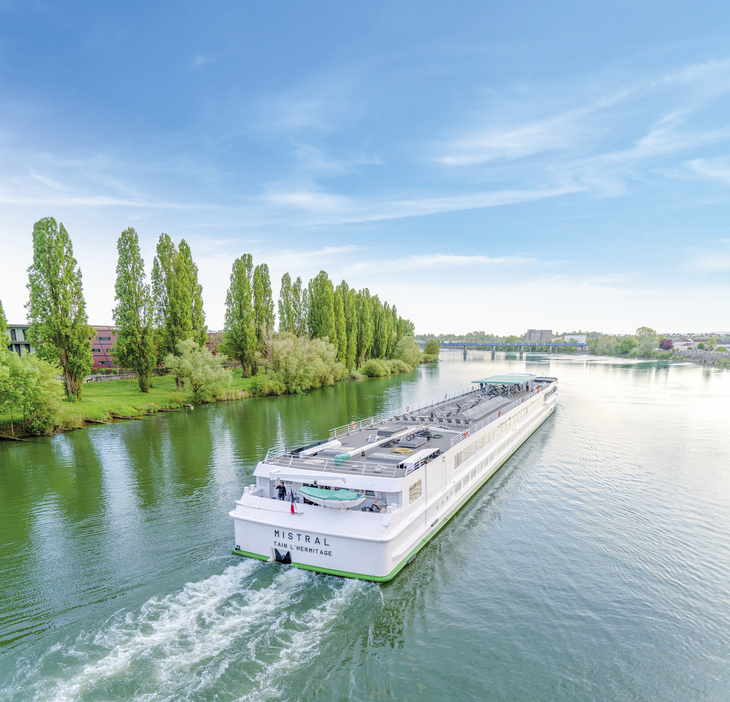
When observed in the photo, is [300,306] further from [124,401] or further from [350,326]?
[124,401]

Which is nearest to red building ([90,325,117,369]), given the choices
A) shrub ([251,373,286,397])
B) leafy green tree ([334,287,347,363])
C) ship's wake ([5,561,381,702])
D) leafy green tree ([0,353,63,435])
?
shrub ([251,373,286,397])

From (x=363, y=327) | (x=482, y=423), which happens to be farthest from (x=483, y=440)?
(x=363, y=327)

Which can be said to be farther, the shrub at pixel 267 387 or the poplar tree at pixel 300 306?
the poplar tree at pixel 300 306

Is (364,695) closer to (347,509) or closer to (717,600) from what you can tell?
(347,509)

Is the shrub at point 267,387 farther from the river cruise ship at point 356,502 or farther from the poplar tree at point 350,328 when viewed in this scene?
the river cruise ship at point 356,502

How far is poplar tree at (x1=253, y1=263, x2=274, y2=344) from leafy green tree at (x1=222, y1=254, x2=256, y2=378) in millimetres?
1558

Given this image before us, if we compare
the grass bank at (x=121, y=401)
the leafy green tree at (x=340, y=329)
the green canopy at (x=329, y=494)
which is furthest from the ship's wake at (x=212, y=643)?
the leafy green tree at (x=340, y=329)

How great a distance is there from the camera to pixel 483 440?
27047 mm

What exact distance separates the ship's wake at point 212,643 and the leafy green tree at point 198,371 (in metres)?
43.2

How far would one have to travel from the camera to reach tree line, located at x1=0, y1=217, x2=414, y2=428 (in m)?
45.2

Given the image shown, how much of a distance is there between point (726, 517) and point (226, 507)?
27202 millimetres

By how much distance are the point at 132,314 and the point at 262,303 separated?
23117 millimetres

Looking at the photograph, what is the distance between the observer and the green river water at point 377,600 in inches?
445

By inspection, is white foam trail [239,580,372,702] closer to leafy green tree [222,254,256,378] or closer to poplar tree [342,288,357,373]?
leafy green tree [222,254,256,378]
